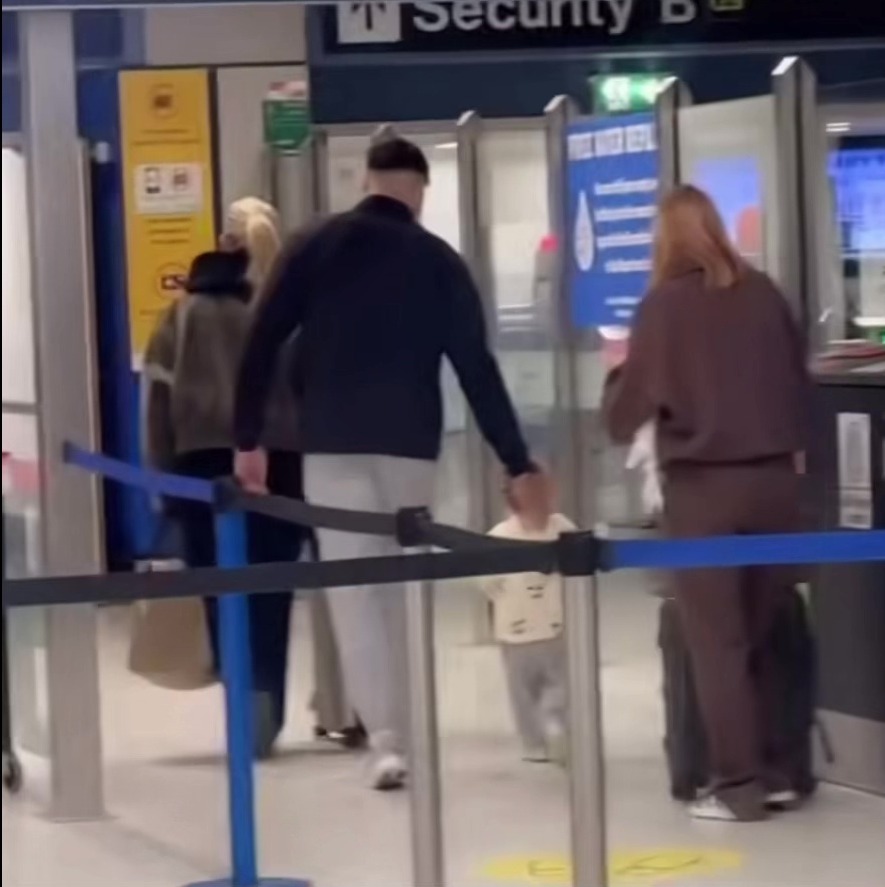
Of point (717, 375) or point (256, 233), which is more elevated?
point (256, 233)

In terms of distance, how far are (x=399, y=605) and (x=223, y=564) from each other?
1.14 metres

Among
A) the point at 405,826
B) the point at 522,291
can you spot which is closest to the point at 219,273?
the point at 405,826

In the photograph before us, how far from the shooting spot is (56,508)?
6.20 meters

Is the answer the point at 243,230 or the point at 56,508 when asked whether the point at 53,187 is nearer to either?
the point at 56,508

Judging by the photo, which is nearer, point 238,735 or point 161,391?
point 238,735

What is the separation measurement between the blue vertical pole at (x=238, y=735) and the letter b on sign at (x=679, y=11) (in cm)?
322

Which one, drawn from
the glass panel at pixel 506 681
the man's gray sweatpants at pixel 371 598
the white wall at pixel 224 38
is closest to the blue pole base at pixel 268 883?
the glass panel at pixel 506 681

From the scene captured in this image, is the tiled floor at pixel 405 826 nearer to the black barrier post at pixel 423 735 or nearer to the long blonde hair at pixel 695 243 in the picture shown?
the black barrier post at pixel 423 735

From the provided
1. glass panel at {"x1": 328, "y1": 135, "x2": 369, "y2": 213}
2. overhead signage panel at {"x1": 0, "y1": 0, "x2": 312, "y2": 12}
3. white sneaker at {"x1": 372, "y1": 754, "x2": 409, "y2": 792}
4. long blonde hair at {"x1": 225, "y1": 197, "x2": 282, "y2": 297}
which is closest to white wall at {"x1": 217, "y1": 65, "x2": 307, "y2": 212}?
glass panel at {"x1": 328, "y1": 135, "x2": 369, "y2": 213}

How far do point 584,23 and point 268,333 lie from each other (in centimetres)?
232

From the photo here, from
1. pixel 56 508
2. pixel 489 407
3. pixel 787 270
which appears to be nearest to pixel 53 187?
pixel 56 508

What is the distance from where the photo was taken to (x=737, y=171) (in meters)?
8.36

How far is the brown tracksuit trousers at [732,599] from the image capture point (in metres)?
5.94

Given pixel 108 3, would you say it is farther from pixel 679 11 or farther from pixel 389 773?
pixel 679 11
